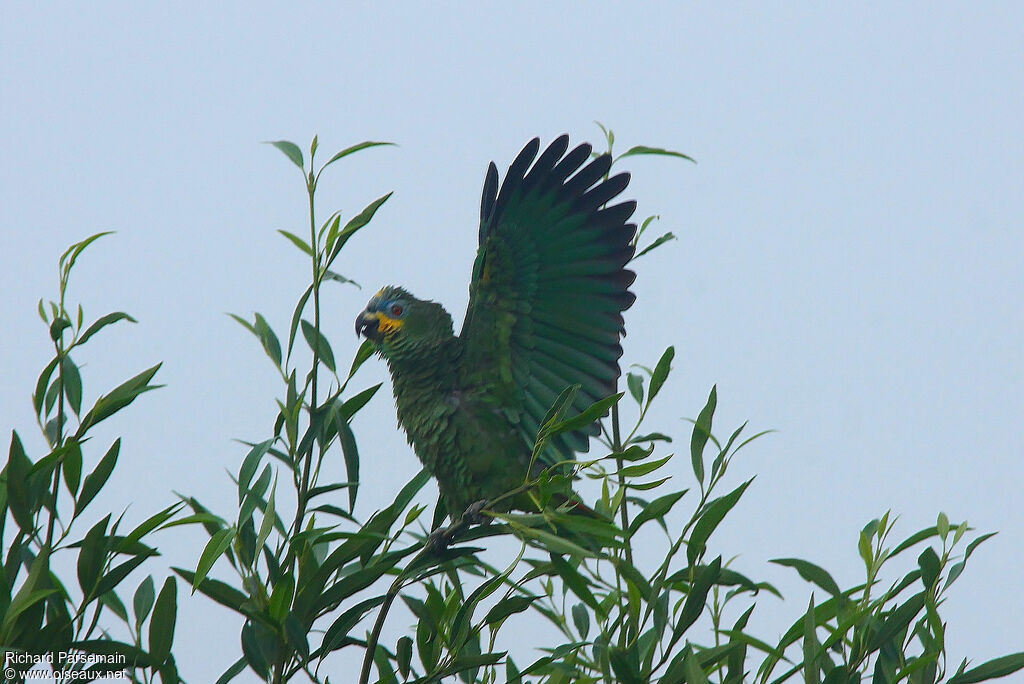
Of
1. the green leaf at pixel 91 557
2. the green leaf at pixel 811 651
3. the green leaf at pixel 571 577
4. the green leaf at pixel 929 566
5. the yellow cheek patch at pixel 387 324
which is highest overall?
the yellow cheek patch at pixel 387 324

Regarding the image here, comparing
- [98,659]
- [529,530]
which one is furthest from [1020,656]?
[98,659]

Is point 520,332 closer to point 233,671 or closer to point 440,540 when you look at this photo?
point 440,540

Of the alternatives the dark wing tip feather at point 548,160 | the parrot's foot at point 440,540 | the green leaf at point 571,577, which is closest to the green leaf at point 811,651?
the green leaf at point 571,577

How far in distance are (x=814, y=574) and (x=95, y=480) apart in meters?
1.27

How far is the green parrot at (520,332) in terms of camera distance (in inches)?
74.6

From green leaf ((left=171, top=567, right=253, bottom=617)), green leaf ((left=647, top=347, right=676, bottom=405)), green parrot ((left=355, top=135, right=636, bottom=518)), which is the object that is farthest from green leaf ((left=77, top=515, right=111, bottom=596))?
green leaf ((left=647, top=347, right=676, bottom=405))

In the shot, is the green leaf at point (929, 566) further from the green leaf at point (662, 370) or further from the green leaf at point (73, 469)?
the green leaf at point (73, 469)

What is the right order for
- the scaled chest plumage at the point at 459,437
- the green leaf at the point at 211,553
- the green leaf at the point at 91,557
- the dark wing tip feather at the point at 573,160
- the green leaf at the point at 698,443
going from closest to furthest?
the green leaf at the point at 211,553 < the green leaf at the point at 91,557 < the green leaf at the point at 698,443 < the dark wing tip feather at the point at 573,160 < the scaled chest plumage at the point at 459,437

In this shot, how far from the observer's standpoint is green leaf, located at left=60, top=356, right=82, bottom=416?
1676mm

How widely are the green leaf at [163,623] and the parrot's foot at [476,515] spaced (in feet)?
1.70

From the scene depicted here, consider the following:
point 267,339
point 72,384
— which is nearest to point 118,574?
point 72,384

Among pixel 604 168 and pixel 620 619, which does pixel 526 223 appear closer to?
pixel 604 168

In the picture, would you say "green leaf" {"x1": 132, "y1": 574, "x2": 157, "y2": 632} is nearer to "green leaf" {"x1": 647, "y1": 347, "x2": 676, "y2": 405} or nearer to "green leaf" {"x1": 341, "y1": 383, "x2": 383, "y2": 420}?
"green leaf" {"x1": 341, "y1": 383, "x2": 383, "y2": 420}

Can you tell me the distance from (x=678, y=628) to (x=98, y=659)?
0.94 metres
